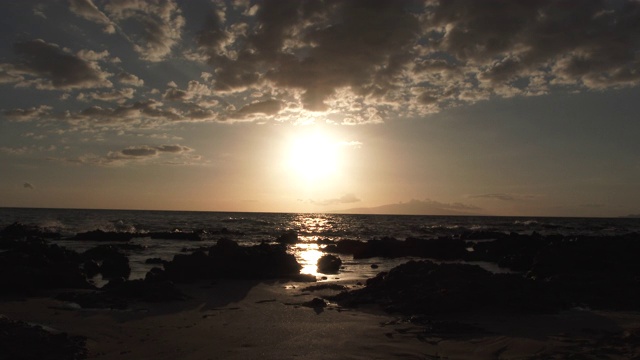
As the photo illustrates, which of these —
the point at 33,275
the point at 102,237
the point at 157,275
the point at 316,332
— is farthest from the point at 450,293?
the point at 102,237

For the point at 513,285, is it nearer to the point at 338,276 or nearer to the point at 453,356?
the point at 453,356

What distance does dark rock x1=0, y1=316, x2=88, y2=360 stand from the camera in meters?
6.33

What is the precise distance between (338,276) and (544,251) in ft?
26.5

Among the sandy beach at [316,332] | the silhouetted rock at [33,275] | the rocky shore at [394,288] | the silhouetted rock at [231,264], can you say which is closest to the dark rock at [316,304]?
the rocky shore at [394,288]

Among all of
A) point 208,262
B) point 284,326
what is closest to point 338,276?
point 208,262

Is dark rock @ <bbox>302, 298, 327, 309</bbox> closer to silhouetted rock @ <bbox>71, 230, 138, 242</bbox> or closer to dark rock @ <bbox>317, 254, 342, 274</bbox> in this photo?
dark rock @ <bbox>317, 254, 342, 274</bbox>

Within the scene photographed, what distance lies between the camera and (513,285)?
1090 cm

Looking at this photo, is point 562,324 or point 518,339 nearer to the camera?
point 518,339

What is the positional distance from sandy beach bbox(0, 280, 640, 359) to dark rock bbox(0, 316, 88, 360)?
0.26 metres

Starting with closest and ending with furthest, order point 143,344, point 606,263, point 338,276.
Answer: point 143,344 < point 606,263 < point 338,276

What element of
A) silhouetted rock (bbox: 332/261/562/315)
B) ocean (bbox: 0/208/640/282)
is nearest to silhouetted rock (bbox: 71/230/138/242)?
ocean (bbox: 0/208/640/282)

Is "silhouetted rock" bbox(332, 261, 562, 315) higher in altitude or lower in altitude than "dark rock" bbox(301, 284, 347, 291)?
higher

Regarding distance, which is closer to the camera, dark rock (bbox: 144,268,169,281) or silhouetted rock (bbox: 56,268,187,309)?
silhouetted rock (bbox: 56,268,187,309)

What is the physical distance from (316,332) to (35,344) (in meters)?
4.53
